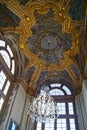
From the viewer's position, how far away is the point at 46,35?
387 inches

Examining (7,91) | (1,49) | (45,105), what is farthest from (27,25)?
(45,105)

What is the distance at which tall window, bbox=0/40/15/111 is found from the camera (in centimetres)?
854

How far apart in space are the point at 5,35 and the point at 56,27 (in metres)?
3.47

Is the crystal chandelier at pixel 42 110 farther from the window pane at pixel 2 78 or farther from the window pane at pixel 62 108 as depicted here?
the window pane at pixel 62 108

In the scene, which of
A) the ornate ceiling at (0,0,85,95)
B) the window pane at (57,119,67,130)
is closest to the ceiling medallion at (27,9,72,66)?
the ornate ceiling at (0,0,85,95)

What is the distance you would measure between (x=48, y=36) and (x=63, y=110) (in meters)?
5.78

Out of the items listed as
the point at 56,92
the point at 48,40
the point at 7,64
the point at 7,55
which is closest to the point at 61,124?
the point at 56,92

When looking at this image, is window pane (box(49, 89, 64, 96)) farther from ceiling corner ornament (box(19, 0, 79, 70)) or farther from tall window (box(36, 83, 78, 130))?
ceiling corner ornament (box(19, 0, 79, 70))

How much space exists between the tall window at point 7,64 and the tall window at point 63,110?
370cm

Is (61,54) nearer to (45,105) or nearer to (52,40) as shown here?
(52,40)

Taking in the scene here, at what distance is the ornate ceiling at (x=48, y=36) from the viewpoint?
26.1 ft

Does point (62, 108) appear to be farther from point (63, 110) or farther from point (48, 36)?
point (48, 36)

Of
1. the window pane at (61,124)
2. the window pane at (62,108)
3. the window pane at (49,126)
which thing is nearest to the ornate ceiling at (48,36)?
the window pane at (62,108)

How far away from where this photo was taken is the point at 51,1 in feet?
25.6
